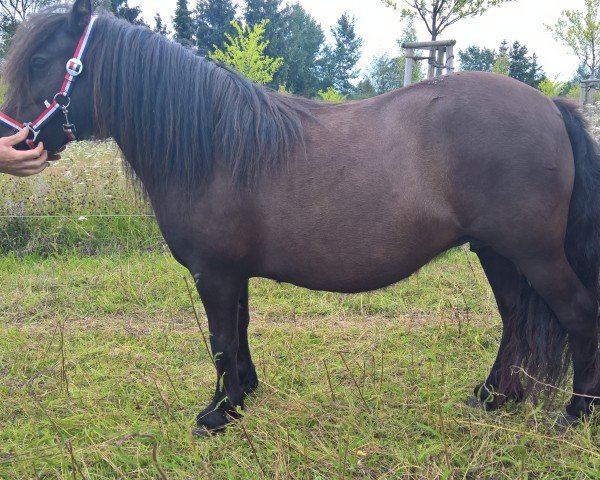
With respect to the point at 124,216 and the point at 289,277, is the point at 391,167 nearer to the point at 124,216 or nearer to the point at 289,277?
the point at 289,277

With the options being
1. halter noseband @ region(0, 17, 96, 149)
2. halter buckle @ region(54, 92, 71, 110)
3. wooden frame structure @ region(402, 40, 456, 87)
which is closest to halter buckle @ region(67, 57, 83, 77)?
halter noseband @ region(0, 17, 96, 149)

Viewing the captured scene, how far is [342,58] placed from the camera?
47.5 metres

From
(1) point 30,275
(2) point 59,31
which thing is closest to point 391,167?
(2) point 59,31

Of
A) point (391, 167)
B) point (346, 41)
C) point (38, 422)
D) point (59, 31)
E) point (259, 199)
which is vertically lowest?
point (38, 422)

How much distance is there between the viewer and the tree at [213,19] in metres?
35.4

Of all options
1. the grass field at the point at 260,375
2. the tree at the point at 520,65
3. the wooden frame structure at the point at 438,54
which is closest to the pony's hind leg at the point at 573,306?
the grass field at the point at 260,375

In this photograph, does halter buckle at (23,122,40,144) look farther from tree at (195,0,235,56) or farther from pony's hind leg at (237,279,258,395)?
tree at (195,0,235,56)

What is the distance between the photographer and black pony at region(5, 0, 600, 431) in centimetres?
211

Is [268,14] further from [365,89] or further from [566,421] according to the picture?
[566,421]

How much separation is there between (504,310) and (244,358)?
1598mm

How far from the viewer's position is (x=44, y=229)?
549 centimetres

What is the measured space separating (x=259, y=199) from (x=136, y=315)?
2.40 meters

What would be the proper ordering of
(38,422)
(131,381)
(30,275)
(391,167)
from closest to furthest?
(391,167) → (38,422) → (131,381) → (30,275)

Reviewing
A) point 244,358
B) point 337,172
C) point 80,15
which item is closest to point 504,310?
point 337,172
